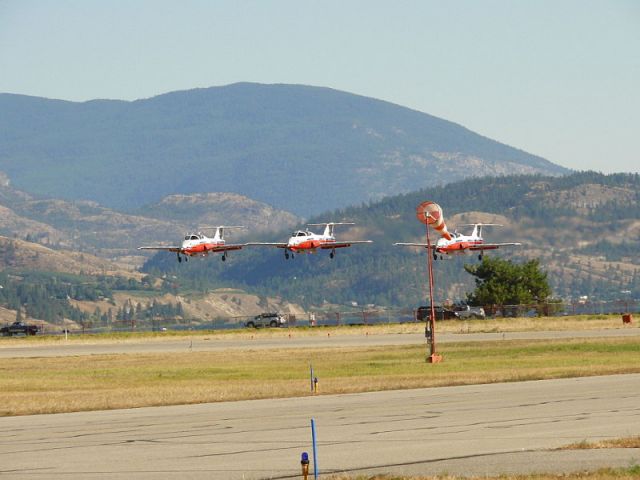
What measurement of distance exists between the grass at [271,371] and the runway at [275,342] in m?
7.06

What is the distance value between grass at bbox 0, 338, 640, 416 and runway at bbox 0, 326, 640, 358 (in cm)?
706

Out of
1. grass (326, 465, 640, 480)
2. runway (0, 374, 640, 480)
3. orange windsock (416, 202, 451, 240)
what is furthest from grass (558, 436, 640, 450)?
orange windsock (416, 202, 451, 240)

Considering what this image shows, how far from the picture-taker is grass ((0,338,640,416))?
54375 millimetres

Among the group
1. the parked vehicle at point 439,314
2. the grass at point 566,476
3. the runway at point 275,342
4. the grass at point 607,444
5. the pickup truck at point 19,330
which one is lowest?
the grass at point 566,476

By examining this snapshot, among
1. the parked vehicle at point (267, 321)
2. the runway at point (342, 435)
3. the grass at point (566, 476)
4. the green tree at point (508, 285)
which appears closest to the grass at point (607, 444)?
the runway at point (342, 435)

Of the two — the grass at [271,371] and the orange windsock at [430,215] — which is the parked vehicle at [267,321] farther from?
the orange windsock at [430,215]

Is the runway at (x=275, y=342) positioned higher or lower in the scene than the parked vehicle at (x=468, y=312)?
lower

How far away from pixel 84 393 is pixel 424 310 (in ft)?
290

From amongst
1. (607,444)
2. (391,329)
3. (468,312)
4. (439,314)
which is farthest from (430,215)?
(468,312)

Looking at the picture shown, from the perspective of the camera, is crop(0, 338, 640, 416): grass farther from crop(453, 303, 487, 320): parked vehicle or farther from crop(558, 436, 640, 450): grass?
crop(453, 303, 487, 320): parked vehicle

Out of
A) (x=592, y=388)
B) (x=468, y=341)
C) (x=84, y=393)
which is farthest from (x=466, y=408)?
(x=468, y=341)

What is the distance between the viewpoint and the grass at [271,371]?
2141 inches

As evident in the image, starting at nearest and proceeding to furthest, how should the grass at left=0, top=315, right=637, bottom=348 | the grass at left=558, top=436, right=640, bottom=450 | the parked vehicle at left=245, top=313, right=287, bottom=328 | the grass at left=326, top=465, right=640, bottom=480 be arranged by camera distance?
1. the grass at left=326, top=465, right=640, bottom=480
2. the grass at left=558, top=436, right=640, bottom=450
3. the grass at left=0, top=315, right=637, bottom=348
4. the parked vehicle at left=245, top=313, right=287, bottom=328

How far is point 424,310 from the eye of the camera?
474ft
